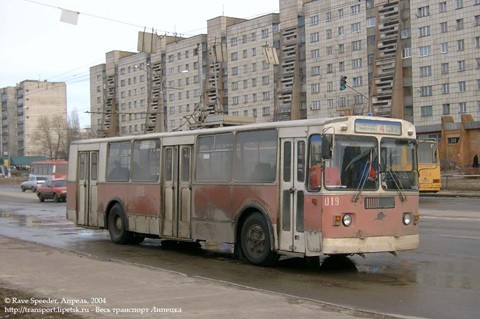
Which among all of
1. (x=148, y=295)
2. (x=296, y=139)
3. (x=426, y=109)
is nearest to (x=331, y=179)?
(x=296, y=139)

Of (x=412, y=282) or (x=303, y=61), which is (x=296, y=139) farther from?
(x=303, y=61)

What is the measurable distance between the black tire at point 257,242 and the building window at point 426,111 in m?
64.4

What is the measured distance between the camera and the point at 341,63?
81.3 meters

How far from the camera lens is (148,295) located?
7793mm

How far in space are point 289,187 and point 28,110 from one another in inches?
6457

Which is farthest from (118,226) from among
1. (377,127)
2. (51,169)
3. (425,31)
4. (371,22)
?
(371,22)

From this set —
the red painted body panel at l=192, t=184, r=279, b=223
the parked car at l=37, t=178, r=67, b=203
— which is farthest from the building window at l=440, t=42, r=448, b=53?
the red painted body panel at l=192, t=184, r=279, b=223

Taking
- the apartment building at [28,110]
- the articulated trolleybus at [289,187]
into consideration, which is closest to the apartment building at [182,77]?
the apartment building at [28,110]

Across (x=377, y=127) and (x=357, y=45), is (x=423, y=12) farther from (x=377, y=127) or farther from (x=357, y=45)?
(x=377, y=127)

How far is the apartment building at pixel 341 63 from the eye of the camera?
6906 cm

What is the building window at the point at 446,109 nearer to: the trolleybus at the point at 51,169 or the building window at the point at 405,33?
the building window at the point at 405,33

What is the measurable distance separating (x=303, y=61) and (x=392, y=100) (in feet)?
53.8

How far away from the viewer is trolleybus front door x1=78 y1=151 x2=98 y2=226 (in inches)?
655

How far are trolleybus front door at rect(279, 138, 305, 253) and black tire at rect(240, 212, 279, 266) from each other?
0.45 meters
